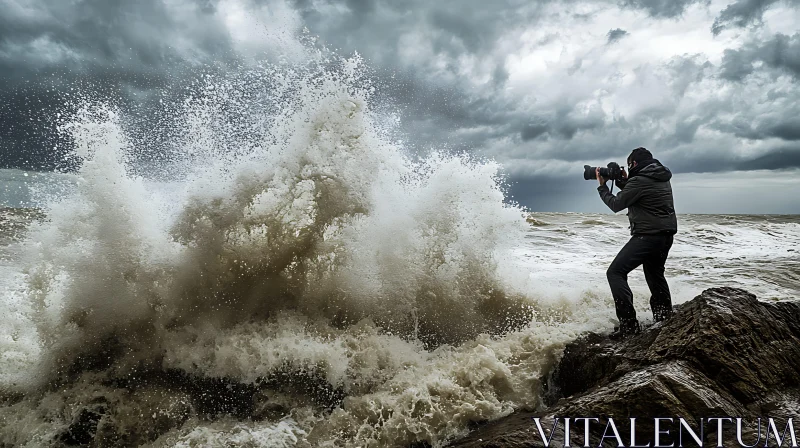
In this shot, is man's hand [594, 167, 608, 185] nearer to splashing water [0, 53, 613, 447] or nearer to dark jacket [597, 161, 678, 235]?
dark jacket [597, 161, 678, 235]

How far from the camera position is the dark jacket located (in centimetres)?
441

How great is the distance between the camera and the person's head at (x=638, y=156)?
181 inches

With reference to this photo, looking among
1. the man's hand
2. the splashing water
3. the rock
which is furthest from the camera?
the man's hand

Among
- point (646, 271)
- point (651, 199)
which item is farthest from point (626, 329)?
point (651, 199)

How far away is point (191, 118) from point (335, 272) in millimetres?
2756

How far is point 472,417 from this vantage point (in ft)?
12.8

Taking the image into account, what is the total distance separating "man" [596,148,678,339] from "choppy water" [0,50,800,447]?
1.04 ft

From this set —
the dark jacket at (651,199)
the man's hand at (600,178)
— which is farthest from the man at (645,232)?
the man's hand at (600,178)

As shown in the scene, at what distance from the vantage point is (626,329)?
4.50m

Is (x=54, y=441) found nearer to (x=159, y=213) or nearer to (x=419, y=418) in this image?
(x=159, y=213)

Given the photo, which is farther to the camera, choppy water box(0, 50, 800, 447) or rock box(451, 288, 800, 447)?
choppy water box(0, 50, 800, 447)

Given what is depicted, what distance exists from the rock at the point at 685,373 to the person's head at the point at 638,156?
4.29ft

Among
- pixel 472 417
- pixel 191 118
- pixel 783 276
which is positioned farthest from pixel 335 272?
pixel 783 276

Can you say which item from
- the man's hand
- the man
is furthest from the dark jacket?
the man's hand
